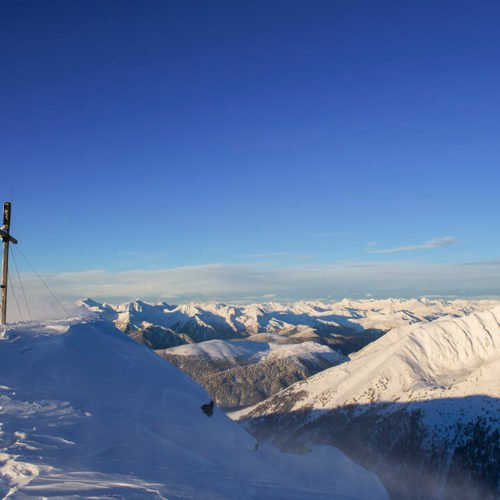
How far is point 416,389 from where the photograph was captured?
140875 millimetres

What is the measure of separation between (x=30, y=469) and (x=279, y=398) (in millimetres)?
176098

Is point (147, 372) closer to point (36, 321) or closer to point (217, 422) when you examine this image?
point (217, 422)

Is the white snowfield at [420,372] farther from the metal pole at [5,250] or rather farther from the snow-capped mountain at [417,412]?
the metal pole at [5,250]

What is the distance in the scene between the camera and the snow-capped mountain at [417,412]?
359 ft

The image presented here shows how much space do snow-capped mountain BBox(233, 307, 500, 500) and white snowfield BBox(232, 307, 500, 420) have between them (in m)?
0.36

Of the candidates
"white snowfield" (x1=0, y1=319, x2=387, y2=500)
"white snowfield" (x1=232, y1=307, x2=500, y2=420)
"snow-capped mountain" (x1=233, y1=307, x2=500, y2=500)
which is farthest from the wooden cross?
"white snowfield" (x1=232, y1=307, x2=500, y2=420)

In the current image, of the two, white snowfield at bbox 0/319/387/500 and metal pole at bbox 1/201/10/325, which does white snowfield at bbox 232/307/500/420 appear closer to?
white snowfield at bbox 0/319/387/500

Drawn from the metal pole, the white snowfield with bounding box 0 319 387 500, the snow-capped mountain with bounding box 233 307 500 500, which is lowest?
the snow-capped mountain with bounding box 233 307 500 500

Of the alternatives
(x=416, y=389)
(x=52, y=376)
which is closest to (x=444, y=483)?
(x=416, y=389)

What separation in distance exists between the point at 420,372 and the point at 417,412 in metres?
30.8

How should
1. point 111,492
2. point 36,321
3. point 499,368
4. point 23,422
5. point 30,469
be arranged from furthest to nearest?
point 499,368, point 36,321, point 23,422, point 30,469, point 111,492

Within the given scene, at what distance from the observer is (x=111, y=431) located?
57.2 ft

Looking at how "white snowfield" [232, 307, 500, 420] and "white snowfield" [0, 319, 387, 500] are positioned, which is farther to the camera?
"white snowfield" [232, 307, 500, 420]

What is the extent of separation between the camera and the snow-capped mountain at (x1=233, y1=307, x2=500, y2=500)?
10938 cm
